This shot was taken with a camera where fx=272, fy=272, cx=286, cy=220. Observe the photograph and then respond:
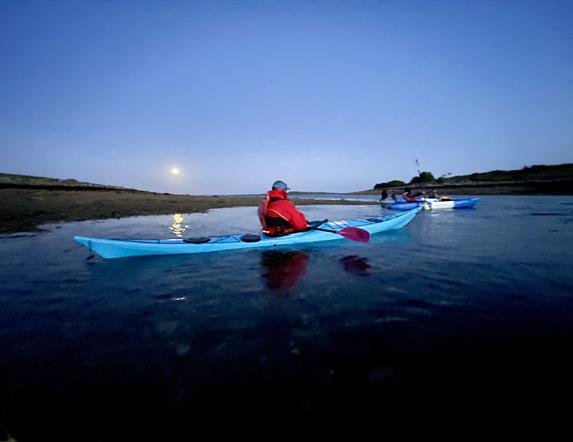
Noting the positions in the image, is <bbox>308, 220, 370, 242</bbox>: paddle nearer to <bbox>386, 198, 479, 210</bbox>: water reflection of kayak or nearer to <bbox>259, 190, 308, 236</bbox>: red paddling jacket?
<bbox>259, 190, 308, 236</bbox>: red paddling jacket

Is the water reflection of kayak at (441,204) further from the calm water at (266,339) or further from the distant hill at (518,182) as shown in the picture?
the distant hill at (518,182)

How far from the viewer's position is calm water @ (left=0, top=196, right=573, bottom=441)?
2723 mm

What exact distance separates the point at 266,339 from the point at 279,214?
5.91 meters

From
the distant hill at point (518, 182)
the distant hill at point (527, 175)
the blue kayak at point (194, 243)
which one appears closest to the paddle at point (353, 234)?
the blue kayak at point (194, 243)

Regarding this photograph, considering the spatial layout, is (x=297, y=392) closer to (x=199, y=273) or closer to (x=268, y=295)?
(x=268, y=295)

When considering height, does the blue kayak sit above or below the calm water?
above

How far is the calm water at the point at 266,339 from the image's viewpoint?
107 inches

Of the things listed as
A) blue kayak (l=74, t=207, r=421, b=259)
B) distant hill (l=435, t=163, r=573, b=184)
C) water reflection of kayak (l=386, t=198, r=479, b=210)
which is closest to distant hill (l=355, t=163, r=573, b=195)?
distant hill (l=435, t=163, r=573, b=184)

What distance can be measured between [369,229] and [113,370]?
10605mm

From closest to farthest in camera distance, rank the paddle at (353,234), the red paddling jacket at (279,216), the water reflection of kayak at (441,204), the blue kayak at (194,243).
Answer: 1. the blue kayak at (194,243)
2. the red paddling jacket at (279,216)
3. the paddle at (353,234)
4. the water reflection of kayak at (441,204)

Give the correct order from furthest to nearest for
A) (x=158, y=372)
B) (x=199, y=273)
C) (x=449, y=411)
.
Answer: (x=199, y=273), (x=158, y=372), (x=449, y=411)

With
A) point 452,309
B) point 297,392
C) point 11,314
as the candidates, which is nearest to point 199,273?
point 11,314

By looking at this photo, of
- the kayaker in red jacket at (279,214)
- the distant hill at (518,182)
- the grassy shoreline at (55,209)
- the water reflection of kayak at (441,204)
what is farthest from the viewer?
the distant hill at (518,182)

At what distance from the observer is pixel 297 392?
2861mm
